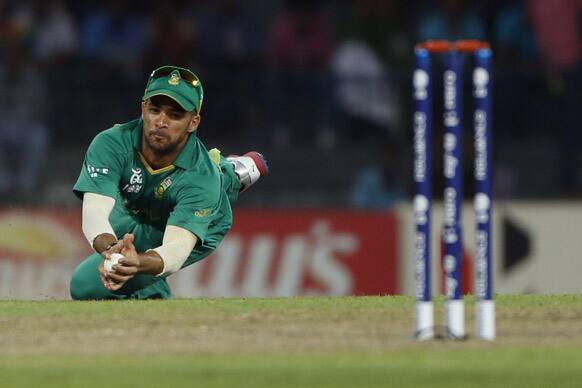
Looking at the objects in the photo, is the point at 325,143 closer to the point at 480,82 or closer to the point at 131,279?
the point at 131,279

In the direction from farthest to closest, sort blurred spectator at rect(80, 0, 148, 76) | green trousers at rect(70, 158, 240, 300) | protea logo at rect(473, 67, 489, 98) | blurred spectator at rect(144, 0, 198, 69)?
1. blurred spectator at rect(80, 0, 148, 76)
2. blurred spectator at rect(144, 0, 198, 69)
3. green trousers at rect(70, 158, 240, 300)
4. protea logo at rect(473, 67, 489, 98)

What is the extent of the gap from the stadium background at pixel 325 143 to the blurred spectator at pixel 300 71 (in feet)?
0.06

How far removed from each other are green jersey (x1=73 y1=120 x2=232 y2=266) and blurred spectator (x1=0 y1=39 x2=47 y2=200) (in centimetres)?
542

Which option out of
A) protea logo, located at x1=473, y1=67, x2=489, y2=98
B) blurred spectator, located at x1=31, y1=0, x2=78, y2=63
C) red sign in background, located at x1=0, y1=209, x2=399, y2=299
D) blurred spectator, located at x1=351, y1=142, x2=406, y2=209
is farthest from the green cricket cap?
blurred spectator, located at x1=31, y1=0, x2=78, y2=63

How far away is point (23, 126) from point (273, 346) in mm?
8939

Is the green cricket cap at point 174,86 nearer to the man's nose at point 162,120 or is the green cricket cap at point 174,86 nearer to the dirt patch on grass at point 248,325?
the man's nose at point 162,120

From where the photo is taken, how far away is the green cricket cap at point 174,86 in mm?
9617

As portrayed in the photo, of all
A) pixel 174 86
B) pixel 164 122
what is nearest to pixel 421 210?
pixel 174 86

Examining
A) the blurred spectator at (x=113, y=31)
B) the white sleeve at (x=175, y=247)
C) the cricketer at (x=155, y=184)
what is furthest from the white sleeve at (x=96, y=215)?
the blurred spectator at (x=113, y=31)

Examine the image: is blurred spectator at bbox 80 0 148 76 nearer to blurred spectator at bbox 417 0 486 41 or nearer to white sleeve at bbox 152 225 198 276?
blurred spectator at bbox 417 0 486 41

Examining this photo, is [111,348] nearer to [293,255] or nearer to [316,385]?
[316,385]

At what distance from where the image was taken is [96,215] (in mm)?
9617

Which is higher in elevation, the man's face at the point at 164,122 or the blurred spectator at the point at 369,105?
the blurred spectator at the point at 369,105

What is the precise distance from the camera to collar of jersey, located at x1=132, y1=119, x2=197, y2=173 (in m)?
9.98
